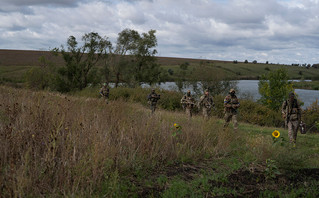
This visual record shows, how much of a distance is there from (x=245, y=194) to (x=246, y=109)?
86.6ft

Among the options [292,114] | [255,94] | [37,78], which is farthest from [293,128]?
[255,94]

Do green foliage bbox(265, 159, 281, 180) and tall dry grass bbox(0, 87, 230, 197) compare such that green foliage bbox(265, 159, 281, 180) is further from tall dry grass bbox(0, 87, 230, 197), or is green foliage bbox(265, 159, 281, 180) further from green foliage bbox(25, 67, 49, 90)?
green foliage bbox(25, 67, 49, 90)

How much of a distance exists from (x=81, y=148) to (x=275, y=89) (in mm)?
45621

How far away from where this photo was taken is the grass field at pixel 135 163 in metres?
4.63

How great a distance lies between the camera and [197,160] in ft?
23.4

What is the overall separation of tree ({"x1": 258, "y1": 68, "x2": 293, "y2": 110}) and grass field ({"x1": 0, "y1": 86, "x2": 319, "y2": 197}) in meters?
39.6

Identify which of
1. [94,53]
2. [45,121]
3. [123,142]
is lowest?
[123,142]

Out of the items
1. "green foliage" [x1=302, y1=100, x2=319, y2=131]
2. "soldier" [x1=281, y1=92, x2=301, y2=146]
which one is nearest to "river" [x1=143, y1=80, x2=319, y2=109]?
"green foliage" [x1=302, y1=100, x2=319, y2=131]

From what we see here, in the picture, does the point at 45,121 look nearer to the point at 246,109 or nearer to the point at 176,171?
the point at 176,171

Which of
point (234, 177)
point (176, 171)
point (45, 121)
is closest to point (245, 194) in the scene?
point (234, 177)

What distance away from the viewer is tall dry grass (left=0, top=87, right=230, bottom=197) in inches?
177

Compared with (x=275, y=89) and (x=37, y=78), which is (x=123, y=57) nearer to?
(x=37, y=78)

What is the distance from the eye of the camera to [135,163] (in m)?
6.02

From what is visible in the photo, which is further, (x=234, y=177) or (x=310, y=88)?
(x=310, y=88)
